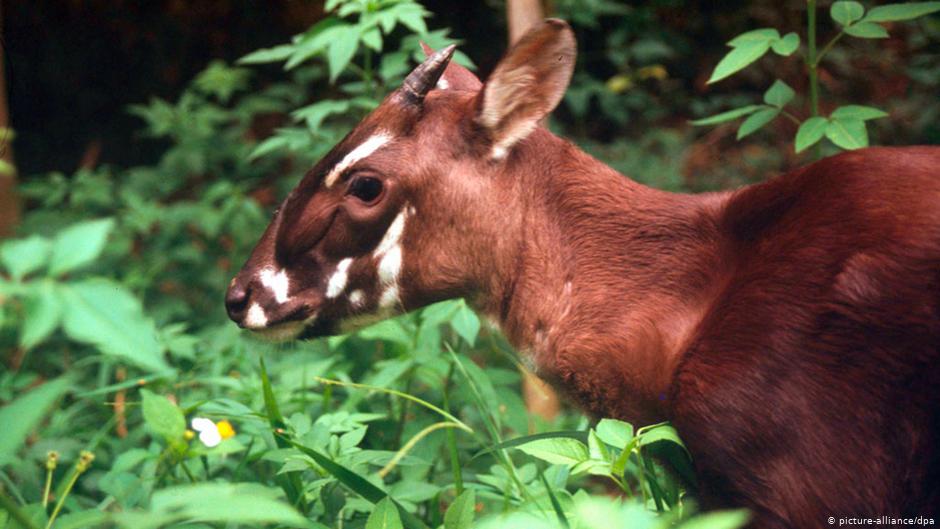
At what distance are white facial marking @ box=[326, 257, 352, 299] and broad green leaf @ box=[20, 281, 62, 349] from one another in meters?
1.49

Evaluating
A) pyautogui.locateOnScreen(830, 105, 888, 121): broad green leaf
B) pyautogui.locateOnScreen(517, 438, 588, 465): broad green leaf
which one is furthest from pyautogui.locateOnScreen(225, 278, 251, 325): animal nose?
pyautogui.locateOnScreen(830, 105, 888, 121): broad green leaf

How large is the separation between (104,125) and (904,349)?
24.1 ft

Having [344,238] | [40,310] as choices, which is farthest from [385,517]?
[40,310]

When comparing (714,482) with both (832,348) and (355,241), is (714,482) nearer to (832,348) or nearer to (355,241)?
(832,348)

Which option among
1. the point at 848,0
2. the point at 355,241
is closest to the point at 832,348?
the point at 355,241

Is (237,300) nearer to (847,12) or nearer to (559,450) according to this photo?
(559,450)

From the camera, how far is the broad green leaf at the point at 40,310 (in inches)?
53.2

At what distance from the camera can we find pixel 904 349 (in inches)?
86.3

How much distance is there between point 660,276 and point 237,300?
1.25 m

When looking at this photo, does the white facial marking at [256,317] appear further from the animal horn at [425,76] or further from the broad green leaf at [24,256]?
the broad green leaf at [24,256]

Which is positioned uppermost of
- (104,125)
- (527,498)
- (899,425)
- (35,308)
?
(35,308)

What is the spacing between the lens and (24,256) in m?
1.45

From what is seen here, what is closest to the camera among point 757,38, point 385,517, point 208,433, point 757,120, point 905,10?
point 385,517

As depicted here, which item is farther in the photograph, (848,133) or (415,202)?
(848,133)
